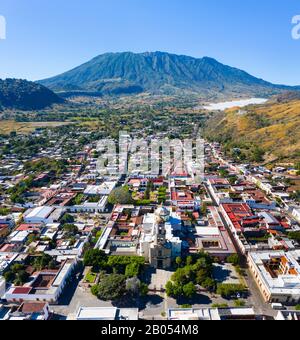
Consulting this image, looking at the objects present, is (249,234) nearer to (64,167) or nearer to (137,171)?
(137,171)

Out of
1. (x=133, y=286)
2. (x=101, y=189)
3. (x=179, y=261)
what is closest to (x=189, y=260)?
(x=179, y=261)

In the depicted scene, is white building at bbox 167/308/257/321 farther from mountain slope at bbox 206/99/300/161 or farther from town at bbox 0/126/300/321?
mountain slope at bbox 206/99/300/161

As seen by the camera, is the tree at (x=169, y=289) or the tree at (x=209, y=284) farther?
the tree at (x=209, y=284)

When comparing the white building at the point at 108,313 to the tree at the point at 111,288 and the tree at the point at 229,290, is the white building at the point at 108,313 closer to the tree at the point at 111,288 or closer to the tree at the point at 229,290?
the tree at the point at 111,288

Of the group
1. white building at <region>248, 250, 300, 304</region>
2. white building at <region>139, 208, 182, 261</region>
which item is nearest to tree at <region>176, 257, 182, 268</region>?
white building at <region>139, 208, 182, 261</region>

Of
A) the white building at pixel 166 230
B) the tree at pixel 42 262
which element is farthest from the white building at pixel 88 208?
the tree at pixel 42 262
